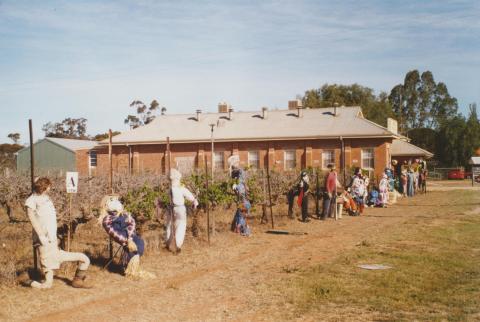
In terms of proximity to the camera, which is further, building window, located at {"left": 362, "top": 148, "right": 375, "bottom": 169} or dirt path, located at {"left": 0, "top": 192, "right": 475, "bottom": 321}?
building window, located at {"left": 362, "top": 148, "right": 375, "bottom": 169}

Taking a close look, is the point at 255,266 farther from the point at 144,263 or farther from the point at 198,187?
the point at 198,187

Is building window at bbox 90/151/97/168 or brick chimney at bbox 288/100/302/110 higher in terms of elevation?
brick chimney at bbox 288/100/302/110

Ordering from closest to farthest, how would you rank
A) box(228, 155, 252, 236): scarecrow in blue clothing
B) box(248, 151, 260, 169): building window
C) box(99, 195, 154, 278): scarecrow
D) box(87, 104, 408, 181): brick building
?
1. box(99, 195, 154, 278): scarecrow
2. box(228, 155, 252, 236): scarecrow in blue clothing
3. box(87, 104, 408, 181): brick building
4. box(248, 151, 260, 169): building window

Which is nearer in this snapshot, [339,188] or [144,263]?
[144,263]

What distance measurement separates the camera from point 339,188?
732 inches

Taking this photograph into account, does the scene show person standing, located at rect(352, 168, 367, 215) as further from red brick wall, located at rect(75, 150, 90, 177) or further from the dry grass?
red brick wall, located at rect(75, 150, 90, 177)

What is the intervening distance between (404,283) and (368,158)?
28716mm

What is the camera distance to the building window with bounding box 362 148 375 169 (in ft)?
119

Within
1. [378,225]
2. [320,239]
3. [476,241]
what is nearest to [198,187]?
[320,239]

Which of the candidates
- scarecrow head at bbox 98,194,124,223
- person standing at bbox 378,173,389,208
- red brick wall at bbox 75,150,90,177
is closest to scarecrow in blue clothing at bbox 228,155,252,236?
scarecrow head at bbox 98,194,124,223

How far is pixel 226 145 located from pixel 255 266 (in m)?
29.6

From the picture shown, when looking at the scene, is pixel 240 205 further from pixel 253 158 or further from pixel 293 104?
pixel 293 104

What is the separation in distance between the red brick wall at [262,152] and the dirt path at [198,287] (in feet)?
75.2

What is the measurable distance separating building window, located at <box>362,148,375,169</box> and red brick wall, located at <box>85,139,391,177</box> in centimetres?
26
